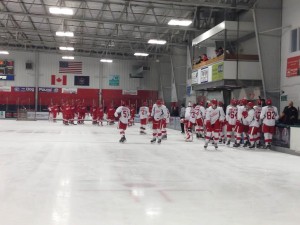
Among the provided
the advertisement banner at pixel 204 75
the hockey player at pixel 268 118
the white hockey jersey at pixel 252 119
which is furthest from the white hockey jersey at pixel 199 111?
the advertisement banner at pixel 204 75

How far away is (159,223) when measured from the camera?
15.9 ft

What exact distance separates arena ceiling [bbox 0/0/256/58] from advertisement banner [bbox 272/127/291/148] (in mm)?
6629

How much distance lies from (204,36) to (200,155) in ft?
36.4

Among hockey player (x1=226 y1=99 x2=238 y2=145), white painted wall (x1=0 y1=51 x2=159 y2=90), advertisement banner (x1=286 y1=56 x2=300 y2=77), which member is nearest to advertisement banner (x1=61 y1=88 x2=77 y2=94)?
white painted wall (x1=0 y1=51 x2=159 y2=90)

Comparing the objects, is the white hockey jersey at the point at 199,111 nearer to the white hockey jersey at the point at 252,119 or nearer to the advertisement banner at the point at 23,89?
the white hockey jersey at the point at 252,119

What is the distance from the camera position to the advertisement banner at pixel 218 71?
19298mm

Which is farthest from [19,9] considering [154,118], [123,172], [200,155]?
[123,172]

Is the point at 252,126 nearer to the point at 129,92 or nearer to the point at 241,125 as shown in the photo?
the point at 241,125

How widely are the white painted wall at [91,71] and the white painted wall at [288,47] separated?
815 inches

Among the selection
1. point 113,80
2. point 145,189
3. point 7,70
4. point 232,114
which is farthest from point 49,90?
point 145,189

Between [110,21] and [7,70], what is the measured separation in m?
20.3

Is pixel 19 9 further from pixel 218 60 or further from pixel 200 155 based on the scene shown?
pixel 200 155

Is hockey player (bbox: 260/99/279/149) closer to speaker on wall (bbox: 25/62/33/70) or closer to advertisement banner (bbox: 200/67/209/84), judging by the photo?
advertisement banner (bbox: 200/67/209/84)

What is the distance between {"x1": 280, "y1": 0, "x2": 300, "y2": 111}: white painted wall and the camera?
16500 millimetres
